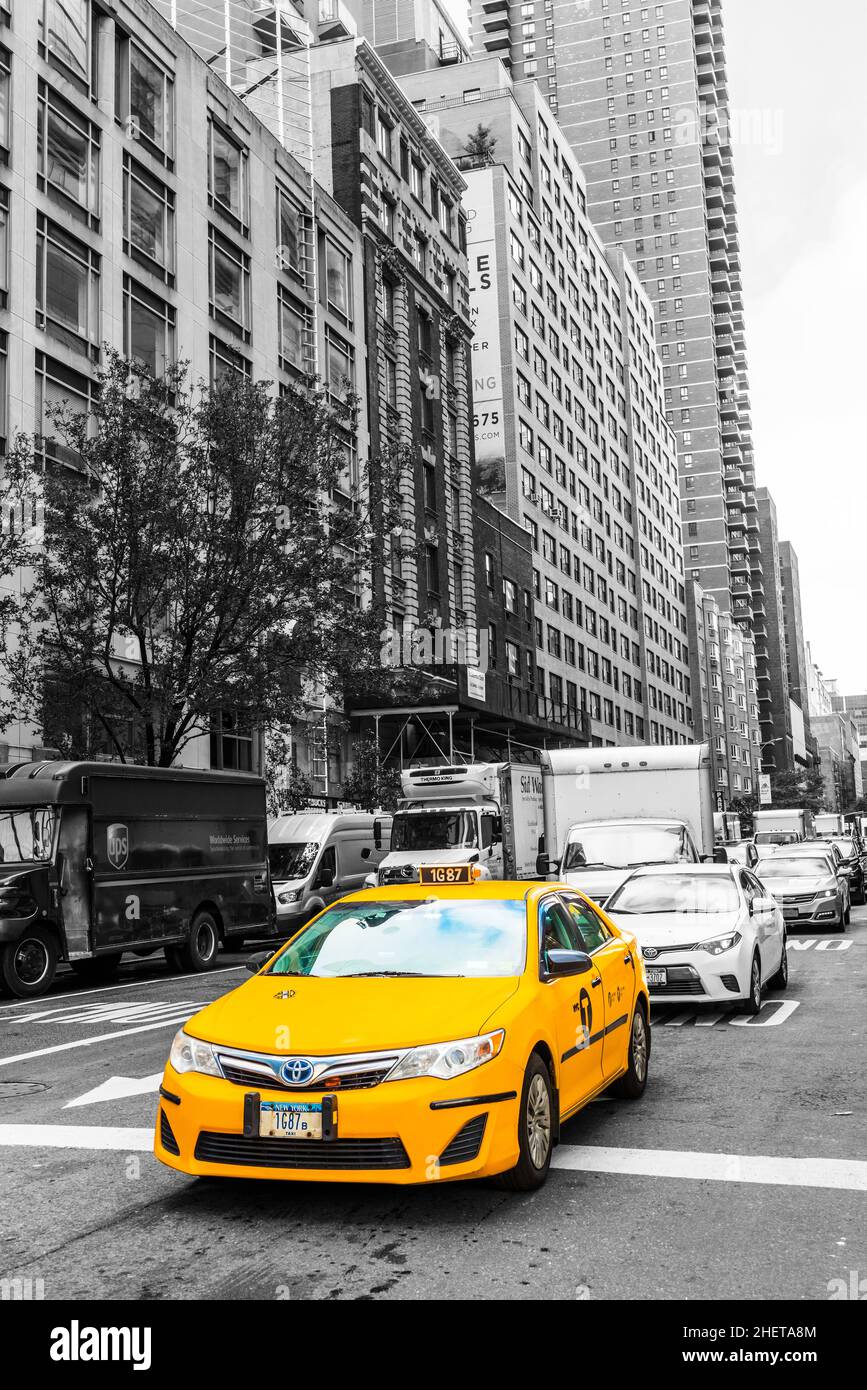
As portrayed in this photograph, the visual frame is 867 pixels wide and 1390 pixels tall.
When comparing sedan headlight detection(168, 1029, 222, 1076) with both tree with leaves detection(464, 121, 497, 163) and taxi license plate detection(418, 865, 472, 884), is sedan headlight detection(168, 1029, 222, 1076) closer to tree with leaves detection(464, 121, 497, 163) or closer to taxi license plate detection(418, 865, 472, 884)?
taxi license plate detection(418, 865, 472, 884)

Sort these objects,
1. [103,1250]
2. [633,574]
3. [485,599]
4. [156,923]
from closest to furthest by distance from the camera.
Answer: [103,1250] < [156,923] < [485,599] < [633,574]

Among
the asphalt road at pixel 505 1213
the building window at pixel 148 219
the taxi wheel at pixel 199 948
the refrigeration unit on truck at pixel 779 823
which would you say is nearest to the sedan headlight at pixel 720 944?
the asphalt road at pixel 505 1213

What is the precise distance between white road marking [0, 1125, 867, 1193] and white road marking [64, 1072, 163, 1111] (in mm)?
1187

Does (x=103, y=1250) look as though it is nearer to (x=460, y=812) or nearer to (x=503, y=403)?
(x=460, y=812)

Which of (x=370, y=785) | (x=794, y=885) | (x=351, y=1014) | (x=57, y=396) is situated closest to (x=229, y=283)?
(x=57, y=396)

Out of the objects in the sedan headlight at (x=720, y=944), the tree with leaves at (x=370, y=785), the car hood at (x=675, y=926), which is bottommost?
the sedan headlight at (x=720, y=944)

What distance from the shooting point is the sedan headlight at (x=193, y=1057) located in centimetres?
551

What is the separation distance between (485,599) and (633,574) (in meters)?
39.2

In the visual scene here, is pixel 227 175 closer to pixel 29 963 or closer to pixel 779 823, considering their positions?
pixel 29 963

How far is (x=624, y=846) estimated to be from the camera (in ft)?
61.2

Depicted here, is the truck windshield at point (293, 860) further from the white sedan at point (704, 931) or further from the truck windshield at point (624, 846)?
the white sedan at point (704, 931)

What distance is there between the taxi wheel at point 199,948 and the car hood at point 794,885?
997 centimetres
